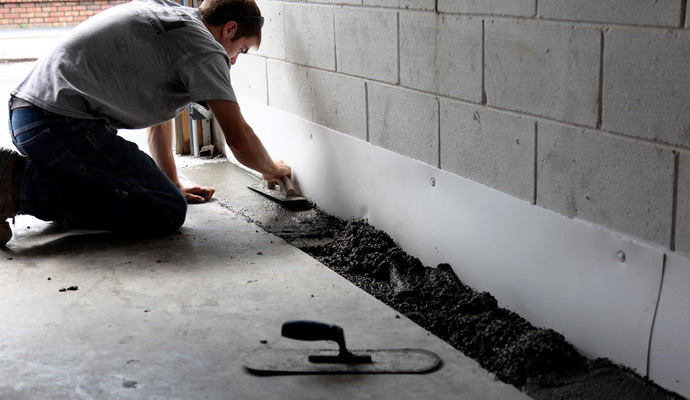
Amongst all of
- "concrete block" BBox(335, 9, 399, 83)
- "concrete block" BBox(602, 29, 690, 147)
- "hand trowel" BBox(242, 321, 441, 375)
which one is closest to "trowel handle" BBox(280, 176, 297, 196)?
"concrete block" BBox(335, 9, 399, 83)

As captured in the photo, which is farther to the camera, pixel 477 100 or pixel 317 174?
pixel 317 174

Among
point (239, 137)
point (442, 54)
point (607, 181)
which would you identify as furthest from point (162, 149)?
point (607, 181)

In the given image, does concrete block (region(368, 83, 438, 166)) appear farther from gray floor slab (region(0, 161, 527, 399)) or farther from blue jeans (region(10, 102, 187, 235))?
blue jeans (region(10, 102, 187, 235))

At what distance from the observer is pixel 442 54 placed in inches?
93.7

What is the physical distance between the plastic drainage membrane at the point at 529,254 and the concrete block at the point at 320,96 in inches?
2.5

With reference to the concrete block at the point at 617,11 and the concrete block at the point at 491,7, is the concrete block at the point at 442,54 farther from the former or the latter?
the concrete block at the point at 617,11

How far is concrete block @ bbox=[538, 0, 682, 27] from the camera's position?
161 centimetres

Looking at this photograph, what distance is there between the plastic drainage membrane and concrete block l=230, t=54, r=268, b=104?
2.02ft

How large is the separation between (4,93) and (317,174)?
3.98 meters

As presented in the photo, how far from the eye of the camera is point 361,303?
233 centimetres

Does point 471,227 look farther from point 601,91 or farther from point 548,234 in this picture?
point 601,91

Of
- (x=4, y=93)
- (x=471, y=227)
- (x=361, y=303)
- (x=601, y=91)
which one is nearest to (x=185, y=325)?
→ (x=361, y=303)

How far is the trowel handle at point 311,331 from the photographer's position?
72.8 inches

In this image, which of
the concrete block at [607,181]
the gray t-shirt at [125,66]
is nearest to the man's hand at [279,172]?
the gray t-shirt at [125,66]
